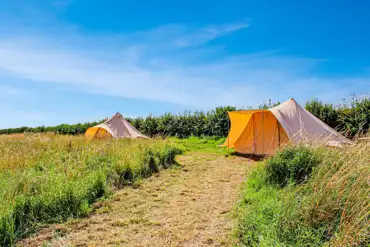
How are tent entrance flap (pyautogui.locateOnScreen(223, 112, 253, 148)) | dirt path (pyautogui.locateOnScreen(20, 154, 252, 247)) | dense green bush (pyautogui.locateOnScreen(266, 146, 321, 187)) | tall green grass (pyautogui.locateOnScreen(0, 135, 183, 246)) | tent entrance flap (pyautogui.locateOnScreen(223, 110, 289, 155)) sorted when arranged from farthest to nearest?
tent entrance flap (pyautogui.locateOnScreen(223, 112, 253, 148)) → tent entrance flap (pyautogui.locateOnScreen(223, 110, 289, 155)) → dense green bush (pyautogui.locateOnScreen(266, 146, 321, 187)) → tall green grass (pyautogui.locateOnScreen(0, 135, 183, 246)) → dirt path (pyautogui.locateOnScreen(20, 154, 252, 247))

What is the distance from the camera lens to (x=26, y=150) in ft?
25.2

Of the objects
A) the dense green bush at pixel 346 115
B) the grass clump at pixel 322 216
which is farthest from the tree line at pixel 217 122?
the grass clump at pixel 322 216

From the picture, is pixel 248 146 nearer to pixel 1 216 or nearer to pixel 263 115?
pixel 263 115

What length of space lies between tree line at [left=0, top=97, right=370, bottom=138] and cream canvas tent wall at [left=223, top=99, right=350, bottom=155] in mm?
1161

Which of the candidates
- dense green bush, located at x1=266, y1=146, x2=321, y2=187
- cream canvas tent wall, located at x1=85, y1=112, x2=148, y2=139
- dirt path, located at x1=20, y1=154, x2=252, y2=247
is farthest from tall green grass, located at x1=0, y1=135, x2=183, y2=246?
cream canvas tent wall, located at x1=85, y1=112, x2=148, y2=139

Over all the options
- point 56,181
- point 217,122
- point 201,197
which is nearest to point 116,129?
point 217,122

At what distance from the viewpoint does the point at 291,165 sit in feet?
18.1

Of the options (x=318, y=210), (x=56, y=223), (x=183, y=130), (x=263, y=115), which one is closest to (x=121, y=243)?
(x=56, y=223)

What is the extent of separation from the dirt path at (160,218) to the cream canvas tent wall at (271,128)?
14.9ft

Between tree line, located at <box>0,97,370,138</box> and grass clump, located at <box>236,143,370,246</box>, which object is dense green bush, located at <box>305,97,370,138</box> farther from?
grass clump, located at <box>236,143,370,246</box>

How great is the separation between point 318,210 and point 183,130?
1646cm

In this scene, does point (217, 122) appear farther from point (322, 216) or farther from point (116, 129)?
point (322, 216)

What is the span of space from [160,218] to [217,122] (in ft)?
43.5

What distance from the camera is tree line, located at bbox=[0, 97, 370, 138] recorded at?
469 inches
